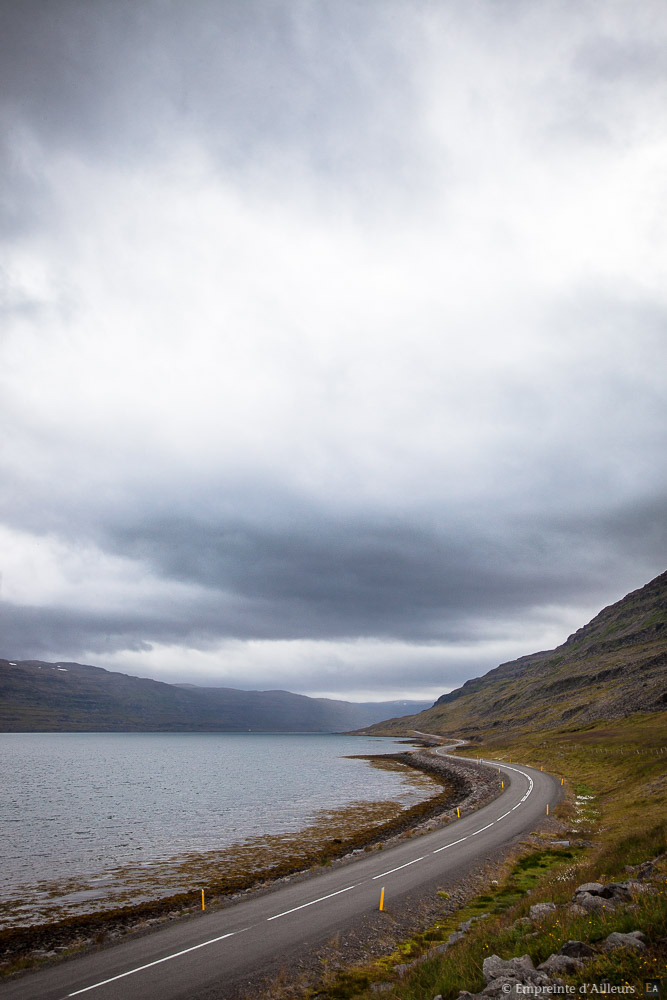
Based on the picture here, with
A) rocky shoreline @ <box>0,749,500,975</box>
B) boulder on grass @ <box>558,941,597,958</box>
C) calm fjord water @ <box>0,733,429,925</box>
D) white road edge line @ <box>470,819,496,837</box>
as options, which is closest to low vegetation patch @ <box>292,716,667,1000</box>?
boulder on grass @ <box>558,941,597,958</box>

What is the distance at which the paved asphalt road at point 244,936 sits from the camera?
19.9m

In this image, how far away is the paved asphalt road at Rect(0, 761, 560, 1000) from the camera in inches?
783

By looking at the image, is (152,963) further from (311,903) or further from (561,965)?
(561,965)

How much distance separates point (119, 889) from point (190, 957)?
18269 millimetres

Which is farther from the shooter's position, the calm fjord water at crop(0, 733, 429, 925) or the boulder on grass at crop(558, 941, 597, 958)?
the calm fjord water at crop(0, 733, 429, 925)

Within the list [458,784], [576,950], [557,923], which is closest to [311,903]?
[557,923]

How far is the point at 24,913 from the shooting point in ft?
104

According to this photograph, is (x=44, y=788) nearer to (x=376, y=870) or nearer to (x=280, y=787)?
(x=280, y=787)

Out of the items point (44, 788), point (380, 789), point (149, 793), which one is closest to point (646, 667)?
point (380, 789)

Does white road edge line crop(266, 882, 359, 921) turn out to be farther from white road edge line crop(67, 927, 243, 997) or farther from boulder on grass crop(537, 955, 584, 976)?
boulder on grass crop(537, 955, 584, 976)

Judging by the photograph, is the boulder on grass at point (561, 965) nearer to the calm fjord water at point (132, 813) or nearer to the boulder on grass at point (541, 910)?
the boulder on grass at point (541, 910)

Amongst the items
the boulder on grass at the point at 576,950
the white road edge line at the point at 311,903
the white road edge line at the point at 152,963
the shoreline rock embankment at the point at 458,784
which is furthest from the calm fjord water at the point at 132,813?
the boulder on grass at the point at 576,950

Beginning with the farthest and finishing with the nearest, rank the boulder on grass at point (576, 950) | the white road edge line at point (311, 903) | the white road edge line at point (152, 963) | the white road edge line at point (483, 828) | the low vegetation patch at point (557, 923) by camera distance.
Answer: the white road edge line at point (483, 828) < the white road edge line at point (311, 903) < the white road edge line at point (152, 963) < the boulder on grass at point (576, 950) < the low vegetation patch at point (557, 923)

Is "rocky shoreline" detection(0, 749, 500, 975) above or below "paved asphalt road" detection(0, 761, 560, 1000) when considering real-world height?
below
